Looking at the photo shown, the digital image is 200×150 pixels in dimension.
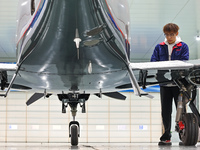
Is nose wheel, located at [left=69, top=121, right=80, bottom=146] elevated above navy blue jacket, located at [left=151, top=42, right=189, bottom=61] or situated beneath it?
situated beneath

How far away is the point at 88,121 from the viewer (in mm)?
20172

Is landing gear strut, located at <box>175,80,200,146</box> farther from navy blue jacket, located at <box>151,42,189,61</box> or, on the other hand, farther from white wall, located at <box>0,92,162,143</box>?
white wall, located at <box>0,92,162,143</box>

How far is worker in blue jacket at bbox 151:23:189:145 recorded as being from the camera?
4.77 meters

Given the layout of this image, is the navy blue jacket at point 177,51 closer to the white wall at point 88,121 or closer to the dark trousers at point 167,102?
A: the dark trousers at point 167,102

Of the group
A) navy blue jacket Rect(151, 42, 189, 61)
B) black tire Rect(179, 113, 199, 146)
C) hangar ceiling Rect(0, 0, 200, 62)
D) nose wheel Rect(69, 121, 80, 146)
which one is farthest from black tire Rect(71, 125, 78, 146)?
hangar ceiling Rect(0, 0, 200, 62)

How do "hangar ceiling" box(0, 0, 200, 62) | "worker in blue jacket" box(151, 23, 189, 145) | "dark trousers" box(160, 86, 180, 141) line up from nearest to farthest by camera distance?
"worker in blue jacket" box(151, 23, 189, 145), "dark trousers" box(160, 86, 180, 141), "hangar ceiling" box(0, 0, 200, 62)

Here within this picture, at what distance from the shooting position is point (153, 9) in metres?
11.8

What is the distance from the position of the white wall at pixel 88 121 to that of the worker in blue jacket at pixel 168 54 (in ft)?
48.9

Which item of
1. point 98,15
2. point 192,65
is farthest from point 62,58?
point 192,65

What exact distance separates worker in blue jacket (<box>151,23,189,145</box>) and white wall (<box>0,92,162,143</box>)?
14.9 metres

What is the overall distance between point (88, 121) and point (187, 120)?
52.8 feet

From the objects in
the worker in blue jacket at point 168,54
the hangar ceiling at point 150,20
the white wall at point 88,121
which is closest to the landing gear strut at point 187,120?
the worker in blue jacket at point 168,54

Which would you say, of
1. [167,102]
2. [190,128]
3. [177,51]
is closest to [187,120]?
[190,128]

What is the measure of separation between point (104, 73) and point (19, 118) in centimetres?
1688
